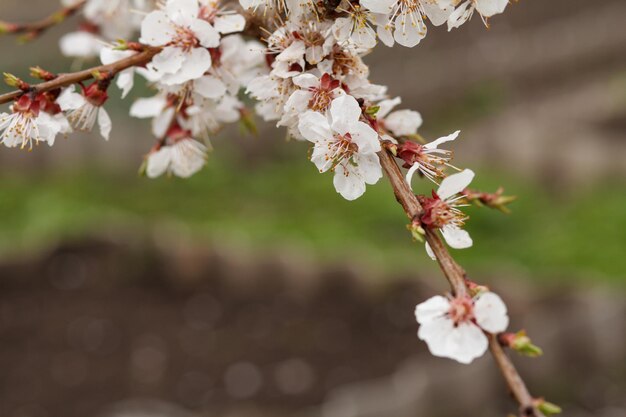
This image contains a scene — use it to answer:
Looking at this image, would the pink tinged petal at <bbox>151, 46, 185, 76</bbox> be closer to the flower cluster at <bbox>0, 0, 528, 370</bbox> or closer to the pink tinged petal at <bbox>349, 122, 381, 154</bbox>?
the flower cluster at <bbox>0, 0, 528, 370</bbox>

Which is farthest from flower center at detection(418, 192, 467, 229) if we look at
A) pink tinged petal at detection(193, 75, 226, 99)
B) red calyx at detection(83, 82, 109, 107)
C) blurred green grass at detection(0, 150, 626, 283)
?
blurred green grass at detection(0, 150, 626, 283)

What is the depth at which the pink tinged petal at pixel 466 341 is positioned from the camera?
0.72 meters

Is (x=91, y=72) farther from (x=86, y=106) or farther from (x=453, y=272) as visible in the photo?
(x=453, y=272)

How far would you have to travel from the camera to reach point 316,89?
31.8 inches

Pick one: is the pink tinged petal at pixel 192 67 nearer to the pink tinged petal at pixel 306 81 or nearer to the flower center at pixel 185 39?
the flower center at pixel 185 39

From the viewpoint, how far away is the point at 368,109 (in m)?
0.81

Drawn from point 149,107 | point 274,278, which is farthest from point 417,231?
point 274,278

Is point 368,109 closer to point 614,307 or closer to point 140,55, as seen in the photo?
point 140,55

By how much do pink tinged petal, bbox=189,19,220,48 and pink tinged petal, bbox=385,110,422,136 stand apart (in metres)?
0.22

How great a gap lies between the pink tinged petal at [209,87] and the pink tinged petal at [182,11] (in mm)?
66

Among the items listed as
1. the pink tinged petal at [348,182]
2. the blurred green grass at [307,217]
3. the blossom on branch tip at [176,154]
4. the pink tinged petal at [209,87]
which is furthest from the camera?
the blurred green grass at [307,217]

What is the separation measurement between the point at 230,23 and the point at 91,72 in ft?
0.52

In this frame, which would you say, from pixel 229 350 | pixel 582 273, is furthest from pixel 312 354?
pixel 582 273

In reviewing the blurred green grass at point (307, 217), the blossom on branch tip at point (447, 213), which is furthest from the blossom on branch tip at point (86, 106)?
the blurred green grass at point (307, 217)
